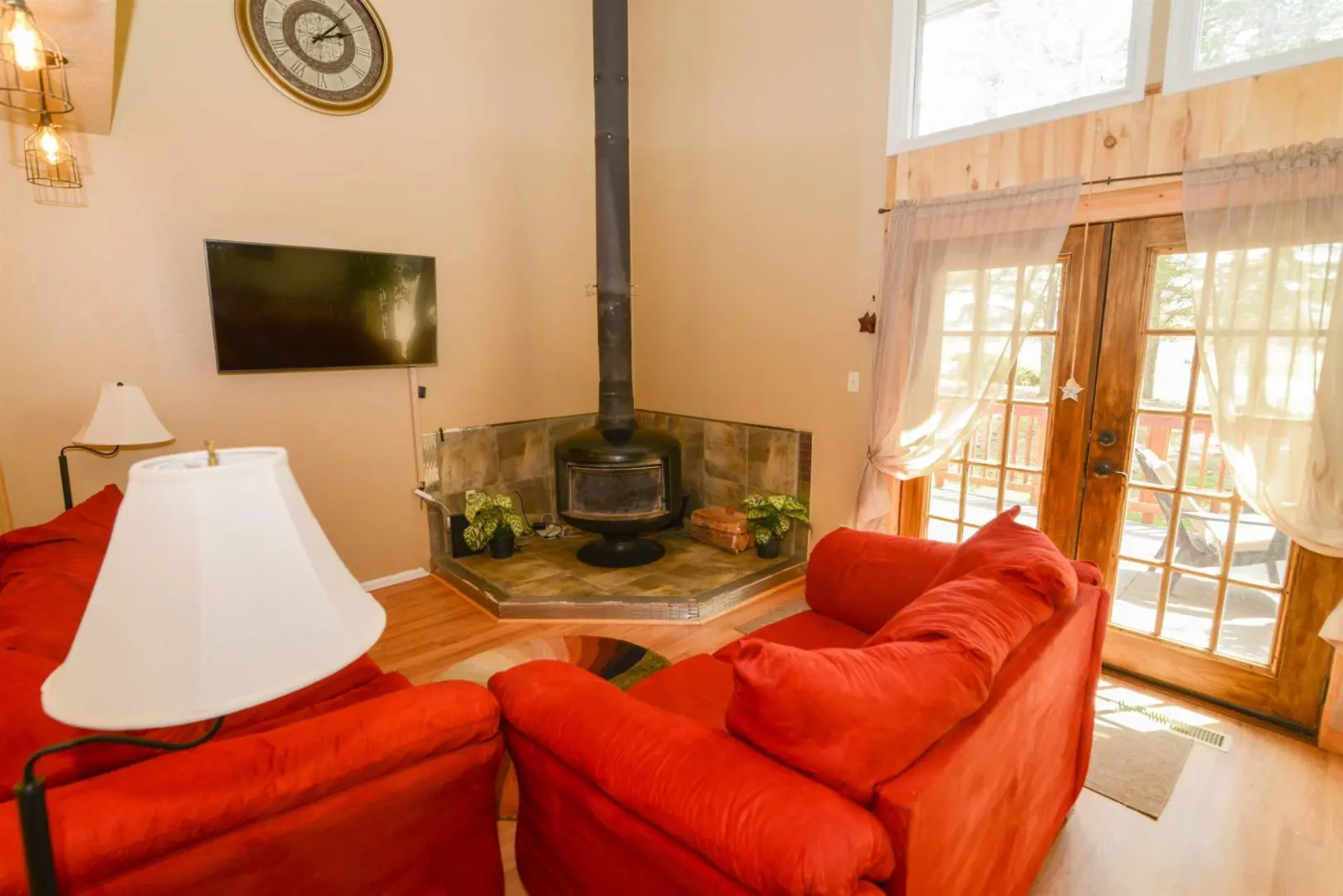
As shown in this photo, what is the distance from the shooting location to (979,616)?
1.48m

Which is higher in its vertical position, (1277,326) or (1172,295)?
(1172,295)

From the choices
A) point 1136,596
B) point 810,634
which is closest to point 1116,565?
point 1136,596

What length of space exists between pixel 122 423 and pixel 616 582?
2379mm

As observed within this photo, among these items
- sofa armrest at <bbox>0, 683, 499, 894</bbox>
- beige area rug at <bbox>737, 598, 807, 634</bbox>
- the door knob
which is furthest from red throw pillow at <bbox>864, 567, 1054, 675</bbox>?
beige area rug at <bbox>737, 598, 807, 634</bbox>

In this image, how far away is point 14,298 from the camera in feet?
9.20

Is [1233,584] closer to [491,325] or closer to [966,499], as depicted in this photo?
[966,499]

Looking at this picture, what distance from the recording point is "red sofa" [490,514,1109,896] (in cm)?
110

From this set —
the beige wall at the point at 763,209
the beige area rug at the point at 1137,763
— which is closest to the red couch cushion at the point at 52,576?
the beige area rug at the point at 1137,763

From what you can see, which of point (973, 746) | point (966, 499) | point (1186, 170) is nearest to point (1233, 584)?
point (966, 499)

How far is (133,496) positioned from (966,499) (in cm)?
342

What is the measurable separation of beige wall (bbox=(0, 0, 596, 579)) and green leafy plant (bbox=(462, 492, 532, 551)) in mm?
315

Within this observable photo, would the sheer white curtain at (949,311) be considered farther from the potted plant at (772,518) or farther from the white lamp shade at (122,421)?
the white lamp shade at (122,421)

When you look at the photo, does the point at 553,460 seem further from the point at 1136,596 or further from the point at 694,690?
the point at 1136,596

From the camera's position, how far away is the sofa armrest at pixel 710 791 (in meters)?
1.03
